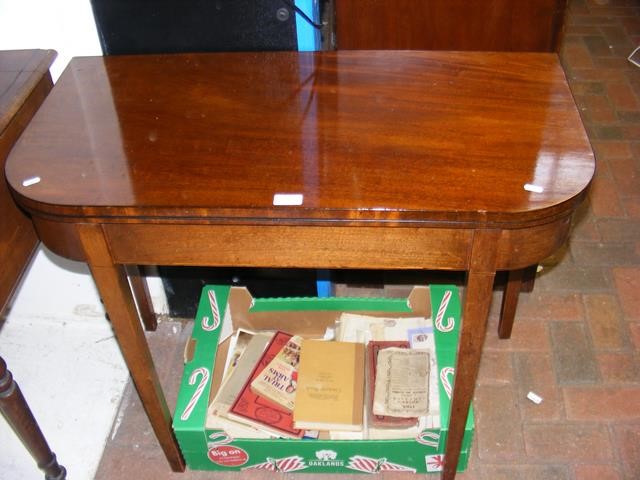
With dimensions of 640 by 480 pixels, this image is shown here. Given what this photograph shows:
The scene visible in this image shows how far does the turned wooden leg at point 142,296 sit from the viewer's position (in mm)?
1673

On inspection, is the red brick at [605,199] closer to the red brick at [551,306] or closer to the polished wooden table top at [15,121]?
the red brick at [551,306]

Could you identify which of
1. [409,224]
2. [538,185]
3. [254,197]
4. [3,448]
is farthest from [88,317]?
[538,185]

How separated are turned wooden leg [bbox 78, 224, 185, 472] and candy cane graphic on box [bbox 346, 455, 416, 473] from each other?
1.28 ft

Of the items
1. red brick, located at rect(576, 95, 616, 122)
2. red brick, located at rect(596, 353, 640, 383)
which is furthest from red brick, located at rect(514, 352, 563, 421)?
red brick, located at rect(576, 95, 616, 122)

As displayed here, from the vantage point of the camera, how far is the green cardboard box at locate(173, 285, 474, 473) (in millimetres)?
1416

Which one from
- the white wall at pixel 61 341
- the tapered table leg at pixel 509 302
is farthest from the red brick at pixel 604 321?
the white wall at pixel 61 341

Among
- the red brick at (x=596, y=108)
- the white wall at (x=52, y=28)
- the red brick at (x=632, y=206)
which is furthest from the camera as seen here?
the red brick at (x=596, y=108)

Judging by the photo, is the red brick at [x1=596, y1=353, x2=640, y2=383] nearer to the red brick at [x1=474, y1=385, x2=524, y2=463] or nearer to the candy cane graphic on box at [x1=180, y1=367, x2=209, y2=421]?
the red brick at [x1=474, y1=385, x2=524, y2=463]

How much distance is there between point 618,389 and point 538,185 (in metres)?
0.95

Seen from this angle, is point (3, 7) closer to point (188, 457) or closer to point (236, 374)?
point (236, 374)

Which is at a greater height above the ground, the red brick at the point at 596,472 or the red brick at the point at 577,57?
the red brick at the point at 577,57

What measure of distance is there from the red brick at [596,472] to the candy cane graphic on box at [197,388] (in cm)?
85

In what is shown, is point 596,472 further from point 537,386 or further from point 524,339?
point 524,339

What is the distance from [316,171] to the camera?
1.01 m
